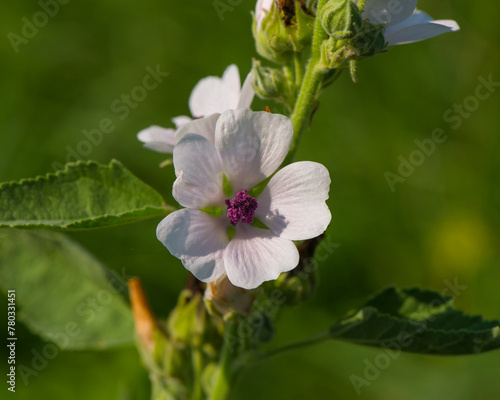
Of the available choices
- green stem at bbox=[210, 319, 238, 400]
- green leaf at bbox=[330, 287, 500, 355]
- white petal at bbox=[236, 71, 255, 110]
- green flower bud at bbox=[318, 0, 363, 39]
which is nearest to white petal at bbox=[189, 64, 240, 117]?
white petal at bbox=[236, 71, 255, 110]

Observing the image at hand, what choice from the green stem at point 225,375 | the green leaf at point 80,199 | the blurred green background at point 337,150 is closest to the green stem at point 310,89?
the green leaf at point 80,199

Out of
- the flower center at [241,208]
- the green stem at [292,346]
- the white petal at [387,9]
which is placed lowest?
the green stem at [292,346]

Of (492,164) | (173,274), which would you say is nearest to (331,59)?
(173,274)

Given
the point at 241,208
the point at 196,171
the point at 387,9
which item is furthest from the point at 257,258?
the point at 387,9

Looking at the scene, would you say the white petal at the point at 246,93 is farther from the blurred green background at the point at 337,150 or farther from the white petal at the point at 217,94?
the blurred green background at the point at 337,150

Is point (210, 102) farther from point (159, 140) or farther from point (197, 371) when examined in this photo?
point (197, 371)

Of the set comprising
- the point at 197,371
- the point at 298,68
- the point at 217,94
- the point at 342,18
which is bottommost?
the point at 197,371
